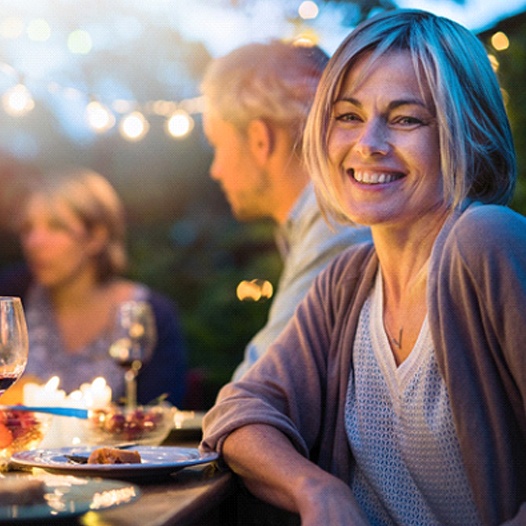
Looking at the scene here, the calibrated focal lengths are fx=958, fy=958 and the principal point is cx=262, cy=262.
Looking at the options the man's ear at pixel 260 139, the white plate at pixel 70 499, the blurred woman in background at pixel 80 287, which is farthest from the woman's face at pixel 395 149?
the blurred woman in background at pixel 80 287

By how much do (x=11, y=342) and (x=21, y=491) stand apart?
323 millimetres

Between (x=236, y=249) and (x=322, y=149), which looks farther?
(x=236, y=249)

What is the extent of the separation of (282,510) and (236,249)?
4.31 meters

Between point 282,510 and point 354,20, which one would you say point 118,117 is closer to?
point 354,20

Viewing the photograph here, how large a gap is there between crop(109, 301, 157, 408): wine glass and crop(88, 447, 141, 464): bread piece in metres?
1.40

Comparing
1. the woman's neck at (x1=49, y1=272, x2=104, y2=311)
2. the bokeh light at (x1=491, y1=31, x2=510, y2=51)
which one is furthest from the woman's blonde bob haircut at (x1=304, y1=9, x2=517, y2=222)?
the woman's neck at (x1=49, y1=272, x2=104, y2=311)

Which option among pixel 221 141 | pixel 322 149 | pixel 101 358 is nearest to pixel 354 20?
pixel 221 141

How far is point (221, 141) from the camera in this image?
2.60 metres

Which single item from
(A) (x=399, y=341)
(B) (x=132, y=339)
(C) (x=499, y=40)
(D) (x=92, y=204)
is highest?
(C) (x=499, y=40)

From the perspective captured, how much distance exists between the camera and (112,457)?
1293 millimetres

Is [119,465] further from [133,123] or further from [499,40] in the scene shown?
[133,123]

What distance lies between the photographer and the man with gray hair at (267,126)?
2.42 metres

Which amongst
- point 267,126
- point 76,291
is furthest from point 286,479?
point 76,291

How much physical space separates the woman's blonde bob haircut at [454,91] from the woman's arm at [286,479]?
469mm
